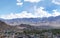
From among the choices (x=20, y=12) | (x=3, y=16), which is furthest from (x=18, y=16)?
(x=3, y=16)

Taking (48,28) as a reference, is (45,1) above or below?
→ above

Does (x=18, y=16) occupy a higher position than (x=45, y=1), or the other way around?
(x=45, y=1)

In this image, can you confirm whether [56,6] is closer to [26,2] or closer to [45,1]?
[45,1]

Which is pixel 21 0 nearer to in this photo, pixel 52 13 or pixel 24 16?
pixel 24 16

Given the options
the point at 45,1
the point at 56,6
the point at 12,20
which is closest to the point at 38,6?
the point at 45,1

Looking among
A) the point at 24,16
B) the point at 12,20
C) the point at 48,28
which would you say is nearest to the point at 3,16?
the point at 12,20

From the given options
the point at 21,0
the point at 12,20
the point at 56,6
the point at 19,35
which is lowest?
the point at 19,35

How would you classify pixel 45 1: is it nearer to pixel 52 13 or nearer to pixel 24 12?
pixel 52 13

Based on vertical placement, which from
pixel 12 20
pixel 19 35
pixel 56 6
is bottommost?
pixel 19 35
